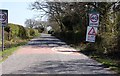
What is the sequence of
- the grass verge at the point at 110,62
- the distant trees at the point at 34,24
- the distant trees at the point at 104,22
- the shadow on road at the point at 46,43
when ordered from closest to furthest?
the grass verge at the point at 110,62 < the distant trees at the point at 104,22 < the shadow on road at the point at 46,43 < the distant trees at the point at 34,24

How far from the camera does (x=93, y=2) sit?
3075 centimetres

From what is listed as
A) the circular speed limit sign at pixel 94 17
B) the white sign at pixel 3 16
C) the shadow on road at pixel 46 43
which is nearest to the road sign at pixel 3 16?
the white sign at pixel 3 16

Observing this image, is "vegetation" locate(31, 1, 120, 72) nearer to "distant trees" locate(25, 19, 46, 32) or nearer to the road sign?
the road sign

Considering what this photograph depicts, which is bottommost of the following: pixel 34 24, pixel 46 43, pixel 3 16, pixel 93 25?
pixel 46 43

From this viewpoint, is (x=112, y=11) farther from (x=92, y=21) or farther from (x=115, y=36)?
(x=92, y=21)

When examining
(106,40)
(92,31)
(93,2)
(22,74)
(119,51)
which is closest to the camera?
(22,74)

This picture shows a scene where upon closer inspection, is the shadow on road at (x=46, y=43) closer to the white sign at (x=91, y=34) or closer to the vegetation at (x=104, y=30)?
the vegetation at (x=104, y=30)

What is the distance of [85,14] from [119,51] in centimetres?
1666

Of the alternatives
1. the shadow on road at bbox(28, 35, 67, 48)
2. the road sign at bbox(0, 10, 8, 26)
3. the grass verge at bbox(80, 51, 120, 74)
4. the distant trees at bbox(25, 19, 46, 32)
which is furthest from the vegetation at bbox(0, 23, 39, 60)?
the distant trees at bbox(25, 19, 46, 32)

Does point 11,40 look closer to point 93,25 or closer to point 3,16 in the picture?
point 3,16

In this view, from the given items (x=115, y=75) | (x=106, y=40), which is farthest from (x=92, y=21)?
(x=106, y=40)

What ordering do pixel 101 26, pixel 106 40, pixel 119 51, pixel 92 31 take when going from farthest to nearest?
pixel 101 26, pixel 106 40, pixel 119 51, pixel 92 31

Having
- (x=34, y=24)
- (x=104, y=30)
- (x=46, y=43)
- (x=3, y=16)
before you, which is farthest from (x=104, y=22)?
(x=34, y=24)

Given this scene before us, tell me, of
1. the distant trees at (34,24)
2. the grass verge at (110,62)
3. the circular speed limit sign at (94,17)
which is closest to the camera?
the grass verge at (110,62)
